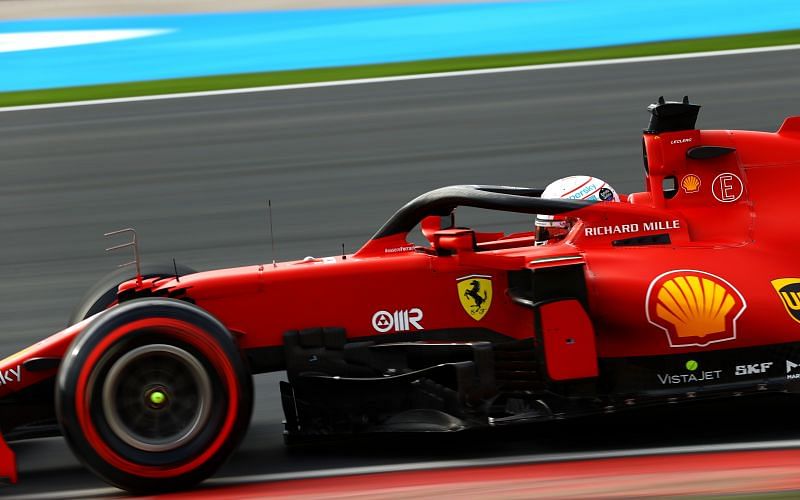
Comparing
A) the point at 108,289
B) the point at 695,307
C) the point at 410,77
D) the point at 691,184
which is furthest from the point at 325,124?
the point at 695,307

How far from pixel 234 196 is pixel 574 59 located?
18.6 ft

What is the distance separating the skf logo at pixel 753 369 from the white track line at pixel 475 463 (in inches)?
13.7

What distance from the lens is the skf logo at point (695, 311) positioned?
603 centimetres

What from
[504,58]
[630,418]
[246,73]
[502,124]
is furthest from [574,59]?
[630,418]

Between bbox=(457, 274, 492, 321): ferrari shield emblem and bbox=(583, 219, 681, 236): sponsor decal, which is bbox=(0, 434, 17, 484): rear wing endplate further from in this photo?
bbox=(583, 219, 681, 236): sponsor decal

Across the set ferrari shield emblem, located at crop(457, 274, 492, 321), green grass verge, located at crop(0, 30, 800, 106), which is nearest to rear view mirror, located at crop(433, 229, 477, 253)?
ferrari shield emblem, located at crop(457, 274, 492, 321)

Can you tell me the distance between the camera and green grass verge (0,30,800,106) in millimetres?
15555

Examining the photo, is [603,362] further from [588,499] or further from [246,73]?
[246,73]

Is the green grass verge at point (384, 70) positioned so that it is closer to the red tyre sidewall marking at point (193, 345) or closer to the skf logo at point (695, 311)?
the skf logo at point (695, 311)

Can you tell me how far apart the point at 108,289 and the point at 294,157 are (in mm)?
6058

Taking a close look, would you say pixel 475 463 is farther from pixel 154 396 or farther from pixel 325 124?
pixel 325 124

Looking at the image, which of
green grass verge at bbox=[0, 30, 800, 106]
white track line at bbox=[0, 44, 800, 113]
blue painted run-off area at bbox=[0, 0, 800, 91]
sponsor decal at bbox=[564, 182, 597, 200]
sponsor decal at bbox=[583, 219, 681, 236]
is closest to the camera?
sponsor decal at bbox=[583, 219, 681, 236]

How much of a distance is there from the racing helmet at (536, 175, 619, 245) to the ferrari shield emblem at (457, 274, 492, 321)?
0.63 metres

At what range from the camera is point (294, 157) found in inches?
506
